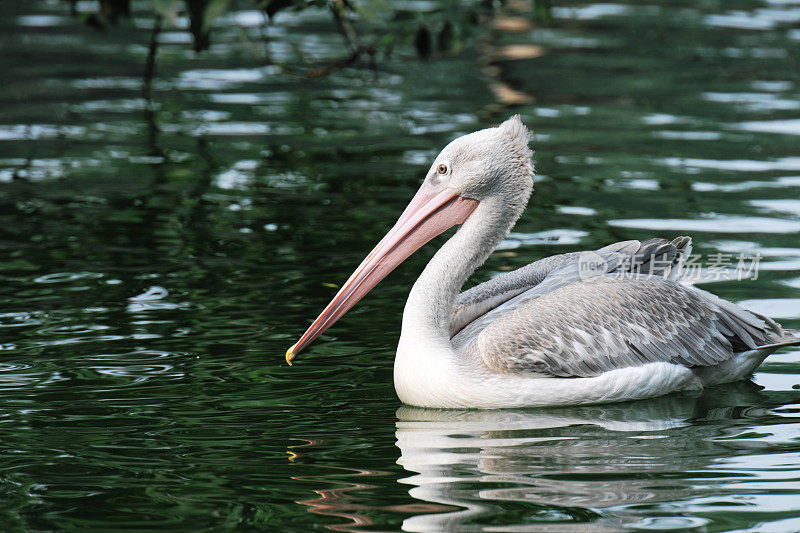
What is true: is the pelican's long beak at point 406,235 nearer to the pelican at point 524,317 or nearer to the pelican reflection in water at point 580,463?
the pelican at point 524,317

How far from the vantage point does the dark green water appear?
5.06 metres

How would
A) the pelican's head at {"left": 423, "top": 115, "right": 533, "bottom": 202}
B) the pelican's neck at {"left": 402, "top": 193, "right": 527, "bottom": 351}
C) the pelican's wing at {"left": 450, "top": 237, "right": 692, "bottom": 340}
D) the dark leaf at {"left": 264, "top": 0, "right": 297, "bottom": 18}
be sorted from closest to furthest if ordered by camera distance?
1. the pelican's neck at {"left": 402, "top": 193, "right": 527, "bottom": 351}
2. the pelican's head at {"left": 423, "top": 115, "right": 533, "bottom": 202}
3. the pelican's wing at {"left": 450, "top": 237, "right": 692, "bottom": 340}
4. the dark leaf at {"left": 264, "top": 0, "right": 297, "bottom": 18}

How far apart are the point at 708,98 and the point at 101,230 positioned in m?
6.83

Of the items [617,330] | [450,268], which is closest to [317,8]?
[450,268]

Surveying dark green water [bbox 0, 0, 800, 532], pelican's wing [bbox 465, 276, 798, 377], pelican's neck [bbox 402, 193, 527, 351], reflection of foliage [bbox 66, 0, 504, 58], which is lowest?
dark green water [bbox 0, 0, 800, 532]

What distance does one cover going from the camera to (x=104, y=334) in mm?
7109

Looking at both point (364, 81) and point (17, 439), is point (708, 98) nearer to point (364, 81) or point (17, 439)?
point (364, 81)

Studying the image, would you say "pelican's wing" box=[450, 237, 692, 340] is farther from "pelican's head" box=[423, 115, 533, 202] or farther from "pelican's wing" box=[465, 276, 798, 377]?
"pelican's head" box=[423, 115, 533, 202]

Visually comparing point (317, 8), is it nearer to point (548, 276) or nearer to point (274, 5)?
point (274, 5)

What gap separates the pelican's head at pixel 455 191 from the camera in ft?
21.0

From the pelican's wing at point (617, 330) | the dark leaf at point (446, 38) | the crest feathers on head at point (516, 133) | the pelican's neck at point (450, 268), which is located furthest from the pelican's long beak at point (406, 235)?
the dark leaf at point (446, 38)

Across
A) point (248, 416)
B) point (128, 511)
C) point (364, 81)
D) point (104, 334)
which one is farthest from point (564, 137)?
point (128, 511)

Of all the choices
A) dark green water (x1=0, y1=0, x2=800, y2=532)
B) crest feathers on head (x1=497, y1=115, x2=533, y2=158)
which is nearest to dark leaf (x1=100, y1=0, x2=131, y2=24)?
dark green water (x1=0, y1=0, x2=800, y2=532)

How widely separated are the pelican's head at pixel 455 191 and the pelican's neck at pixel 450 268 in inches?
2.6
